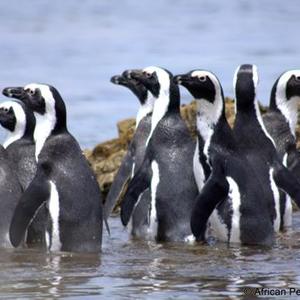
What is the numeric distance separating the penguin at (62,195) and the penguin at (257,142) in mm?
1856

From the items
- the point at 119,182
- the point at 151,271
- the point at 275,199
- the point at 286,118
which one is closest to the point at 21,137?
the point at 119,182

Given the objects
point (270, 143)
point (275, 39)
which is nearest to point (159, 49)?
point (275, 39)

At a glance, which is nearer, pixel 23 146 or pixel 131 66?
pixel 23 146

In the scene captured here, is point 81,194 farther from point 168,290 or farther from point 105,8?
point 105,8

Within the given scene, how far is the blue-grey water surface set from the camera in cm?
1146

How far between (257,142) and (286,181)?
0.56 metres

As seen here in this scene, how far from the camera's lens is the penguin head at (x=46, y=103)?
13.1m

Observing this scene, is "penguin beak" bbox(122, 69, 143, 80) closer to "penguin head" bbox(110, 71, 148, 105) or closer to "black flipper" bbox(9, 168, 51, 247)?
"penguin head" bbox(110, 71, 148, 105)

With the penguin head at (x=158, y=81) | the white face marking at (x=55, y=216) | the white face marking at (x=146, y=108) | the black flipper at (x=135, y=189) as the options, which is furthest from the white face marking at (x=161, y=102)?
the white face marking at (x=55, y=216)

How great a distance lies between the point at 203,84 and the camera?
1411cm

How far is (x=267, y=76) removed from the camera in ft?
80.5

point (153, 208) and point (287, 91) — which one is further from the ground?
point (287, 91)

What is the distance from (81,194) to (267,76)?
467 inches

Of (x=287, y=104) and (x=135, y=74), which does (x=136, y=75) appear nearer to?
(x=135, y=74)
